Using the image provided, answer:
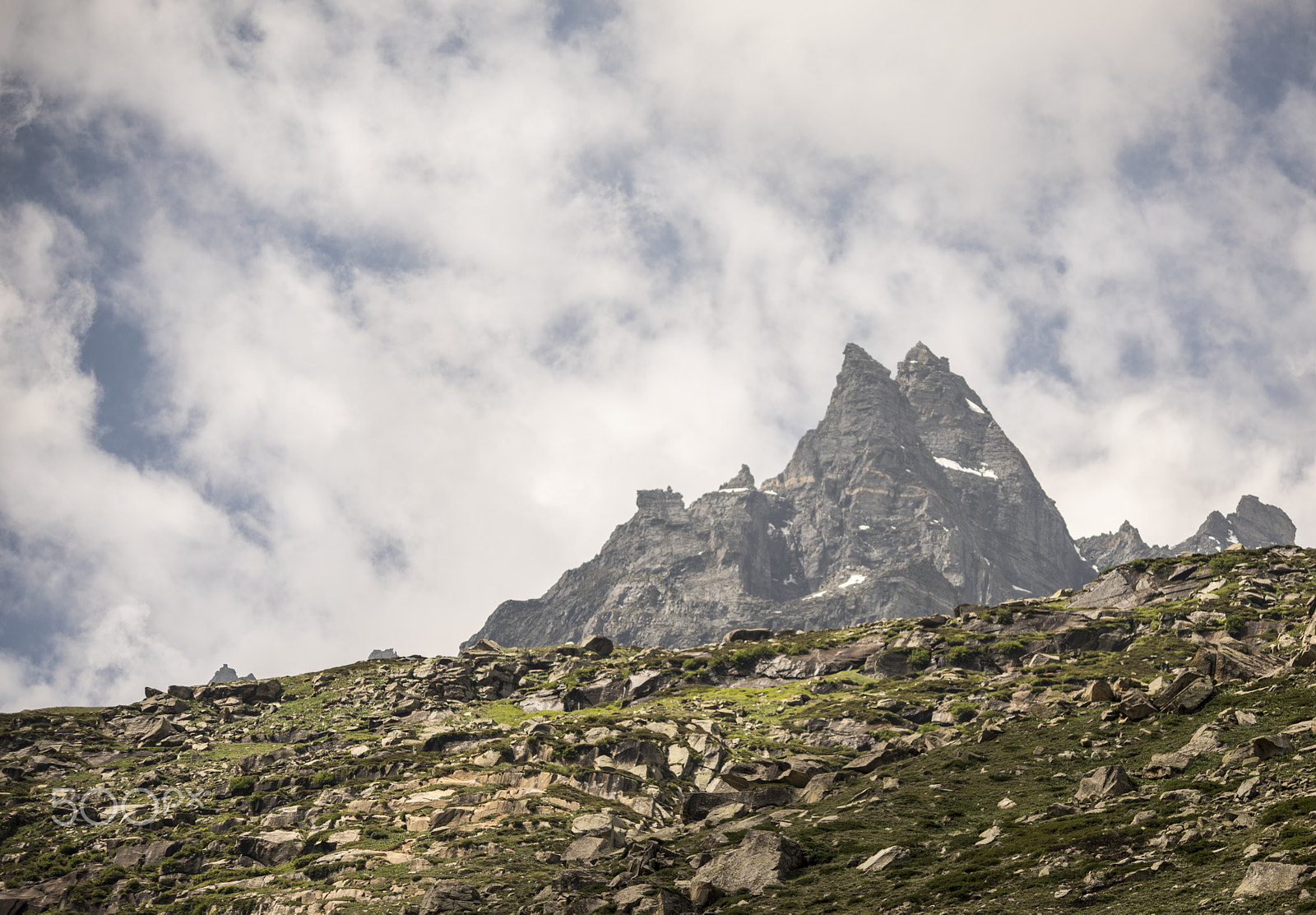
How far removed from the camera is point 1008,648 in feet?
423

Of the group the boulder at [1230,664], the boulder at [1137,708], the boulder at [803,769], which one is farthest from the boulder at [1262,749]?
the boulder at [803,769]

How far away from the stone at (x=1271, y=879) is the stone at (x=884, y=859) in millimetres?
20758

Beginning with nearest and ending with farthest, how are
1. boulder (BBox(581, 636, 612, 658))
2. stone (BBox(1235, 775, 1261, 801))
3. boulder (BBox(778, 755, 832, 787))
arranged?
stone (BBox(1235, 775, 1261, 801)) < boulder (BBox(778, 755, 832, 787)) < boulder (BBox(581, 636, 612, 658))

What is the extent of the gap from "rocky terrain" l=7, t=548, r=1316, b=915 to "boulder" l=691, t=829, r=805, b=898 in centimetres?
19

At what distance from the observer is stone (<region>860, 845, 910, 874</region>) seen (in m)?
46.6

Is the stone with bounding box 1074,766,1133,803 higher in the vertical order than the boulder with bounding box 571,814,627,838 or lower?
lower

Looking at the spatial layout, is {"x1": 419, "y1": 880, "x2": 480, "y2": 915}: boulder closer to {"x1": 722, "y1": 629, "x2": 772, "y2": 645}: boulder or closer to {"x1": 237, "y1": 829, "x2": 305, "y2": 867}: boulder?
{"x1": 237, "y1": 829, "x2": 305, "y2": 867}: boulder

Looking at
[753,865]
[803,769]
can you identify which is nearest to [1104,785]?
[753,865]

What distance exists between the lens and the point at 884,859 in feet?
154

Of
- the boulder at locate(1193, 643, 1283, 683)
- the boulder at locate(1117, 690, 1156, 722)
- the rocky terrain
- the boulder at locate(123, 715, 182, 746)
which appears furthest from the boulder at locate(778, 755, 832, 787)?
the boulder at locate(123, 715, 182, 746)

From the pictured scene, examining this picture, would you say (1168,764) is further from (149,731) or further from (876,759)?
(149,731)

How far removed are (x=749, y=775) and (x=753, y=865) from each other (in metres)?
25.2

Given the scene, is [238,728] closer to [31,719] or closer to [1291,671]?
[31,719]

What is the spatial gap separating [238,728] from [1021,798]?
113534 millimetres
